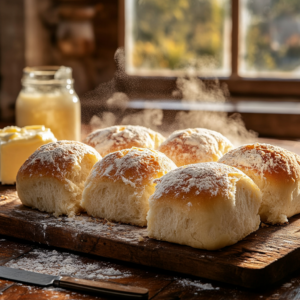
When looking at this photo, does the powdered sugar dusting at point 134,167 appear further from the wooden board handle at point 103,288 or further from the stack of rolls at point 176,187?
the wooden board handle at point 103,288

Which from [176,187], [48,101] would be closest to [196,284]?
[176,187]

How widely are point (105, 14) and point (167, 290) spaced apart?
376 cm

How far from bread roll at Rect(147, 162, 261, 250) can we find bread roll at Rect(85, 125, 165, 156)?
537 millimetres

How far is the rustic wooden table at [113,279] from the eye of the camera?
997 millimetres

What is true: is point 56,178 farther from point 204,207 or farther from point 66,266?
point 204,207

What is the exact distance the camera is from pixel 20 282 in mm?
1049

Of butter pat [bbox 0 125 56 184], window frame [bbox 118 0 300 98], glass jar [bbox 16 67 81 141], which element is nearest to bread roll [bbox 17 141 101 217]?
butter pat [bbox 0 125 56 184]

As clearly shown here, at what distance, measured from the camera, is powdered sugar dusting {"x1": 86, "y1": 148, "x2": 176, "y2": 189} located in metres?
1.34

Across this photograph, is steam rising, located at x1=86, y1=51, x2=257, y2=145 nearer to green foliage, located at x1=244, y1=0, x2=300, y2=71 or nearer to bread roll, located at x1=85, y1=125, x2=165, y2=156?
green foliage, located at x1=244, y1=0, x2=300, y2=71

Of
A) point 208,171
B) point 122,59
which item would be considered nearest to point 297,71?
point 122,59

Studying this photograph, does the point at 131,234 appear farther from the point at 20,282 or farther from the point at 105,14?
the point at 105,14

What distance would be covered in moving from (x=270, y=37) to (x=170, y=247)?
3.18m

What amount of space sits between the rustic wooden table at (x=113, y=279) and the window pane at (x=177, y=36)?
3.17m

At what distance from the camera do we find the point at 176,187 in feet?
3.86
